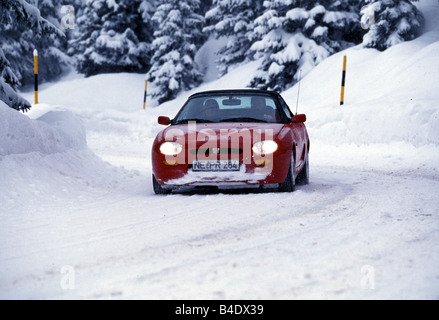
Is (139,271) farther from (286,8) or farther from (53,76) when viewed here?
(53,76)

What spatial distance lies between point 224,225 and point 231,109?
2.84 metres

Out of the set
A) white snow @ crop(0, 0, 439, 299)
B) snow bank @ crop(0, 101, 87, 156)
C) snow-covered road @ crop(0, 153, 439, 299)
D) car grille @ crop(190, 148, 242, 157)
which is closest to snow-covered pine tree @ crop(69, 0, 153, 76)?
white snow @ crop(0, 0, 439, 299)

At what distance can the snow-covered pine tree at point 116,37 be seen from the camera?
3023 centimetres

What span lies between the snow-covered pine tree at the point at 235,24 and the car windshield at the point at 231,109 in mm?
20707

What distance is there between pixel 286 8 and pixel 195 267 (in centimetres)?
1911

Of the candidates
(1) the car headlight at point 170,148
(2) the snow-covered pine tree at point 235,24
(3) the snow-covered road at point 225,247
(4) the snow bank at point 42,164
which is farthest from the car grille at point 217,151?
(2) the snow-covered pine tree at point 235,24

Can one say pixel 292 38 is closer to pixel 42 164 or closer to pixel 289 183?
pixel 289 183

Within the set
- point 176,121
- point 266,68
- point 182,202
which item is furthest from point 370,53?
point 182,202

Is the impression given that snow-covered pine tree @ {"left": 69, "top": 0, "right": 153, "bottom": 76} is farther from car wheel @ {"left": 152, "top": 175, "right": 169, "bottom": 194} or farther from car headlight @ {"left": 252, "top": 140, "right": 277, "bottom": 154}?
car headlight @ {"left": 252, "top": 140, "right": 277, "bottom": 154}

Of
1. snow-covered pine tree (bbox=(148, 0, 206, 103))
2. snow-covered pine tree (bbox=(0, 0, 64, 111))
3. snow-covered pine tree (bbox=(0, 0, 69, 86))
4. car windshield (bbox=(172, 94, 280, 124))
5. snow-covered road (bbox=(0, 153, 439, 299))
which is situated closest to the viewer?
snow-covered road (bbox=(0, 153, 439, 299))

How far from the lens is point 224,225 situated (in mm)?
4227

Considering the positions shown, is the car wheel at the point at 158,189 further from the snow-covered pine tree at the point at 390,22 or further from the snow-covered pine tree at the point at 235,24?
the snow-covered pine tree at the point at 235,24

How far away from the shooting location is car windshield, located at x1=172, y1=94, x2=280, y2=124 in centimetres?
664

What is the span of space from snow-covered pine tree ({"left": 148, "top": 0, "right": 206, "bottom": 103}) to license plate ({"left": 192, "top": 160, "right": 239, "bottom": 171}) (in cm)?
1950
